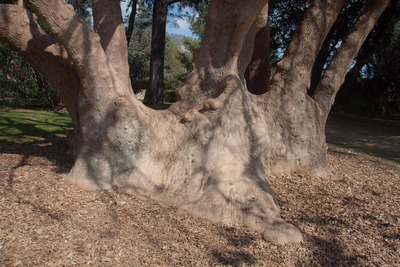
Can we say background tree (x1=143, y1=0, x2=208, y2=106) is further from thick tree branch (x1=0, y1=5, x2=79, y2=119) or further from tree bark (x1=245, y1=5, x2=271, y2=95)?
thick tree branch (x1=0, y1=5, x2=79, y2=119)

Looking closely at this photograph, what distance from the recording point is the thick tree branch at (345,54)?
20.9ft

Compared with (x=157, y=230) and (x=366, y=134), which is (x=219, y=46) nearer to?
(x=157, y=230)

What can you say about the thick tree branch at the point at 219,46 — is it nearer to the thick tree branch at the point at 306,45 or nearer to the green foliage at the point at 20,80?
the thick tree branch at the point at 306,45

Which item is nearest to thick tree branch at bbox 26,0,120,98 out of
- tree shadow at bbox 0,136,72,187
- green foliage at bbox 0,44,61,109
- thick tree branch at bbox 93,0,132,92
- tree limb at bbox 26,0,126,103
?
tree limb at bbox 26,0,126,103

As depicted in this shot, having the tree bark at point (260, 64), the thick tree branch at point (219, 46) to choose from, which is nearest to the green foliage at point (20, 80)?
the tree bark at point (260, 64)

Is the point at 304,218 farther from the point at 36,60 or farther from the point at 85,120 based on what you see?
the point at 36,60

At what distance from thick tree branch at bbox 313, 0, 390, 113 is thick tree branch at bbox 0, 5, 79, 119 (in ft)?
12.8

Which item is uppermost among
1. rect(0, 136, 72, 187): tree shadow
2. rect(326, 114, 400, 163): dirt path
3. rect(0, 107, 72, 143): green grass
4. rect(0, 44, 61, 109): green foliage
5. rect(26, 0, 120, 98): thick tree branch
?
rect(26, 0, 120, 98): thick tree branch

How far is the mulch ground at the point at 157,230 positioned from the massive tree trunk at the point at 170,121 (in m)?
0.23

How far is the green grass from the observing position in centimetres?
784

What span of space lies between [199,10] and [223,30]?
15.0 meters

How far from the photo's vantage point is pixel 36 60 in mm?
4965

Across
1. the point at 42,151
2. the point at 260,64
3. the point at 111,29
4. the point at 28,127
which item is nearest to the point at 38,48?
the point at 111,29

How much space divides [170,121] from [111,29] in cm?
148
